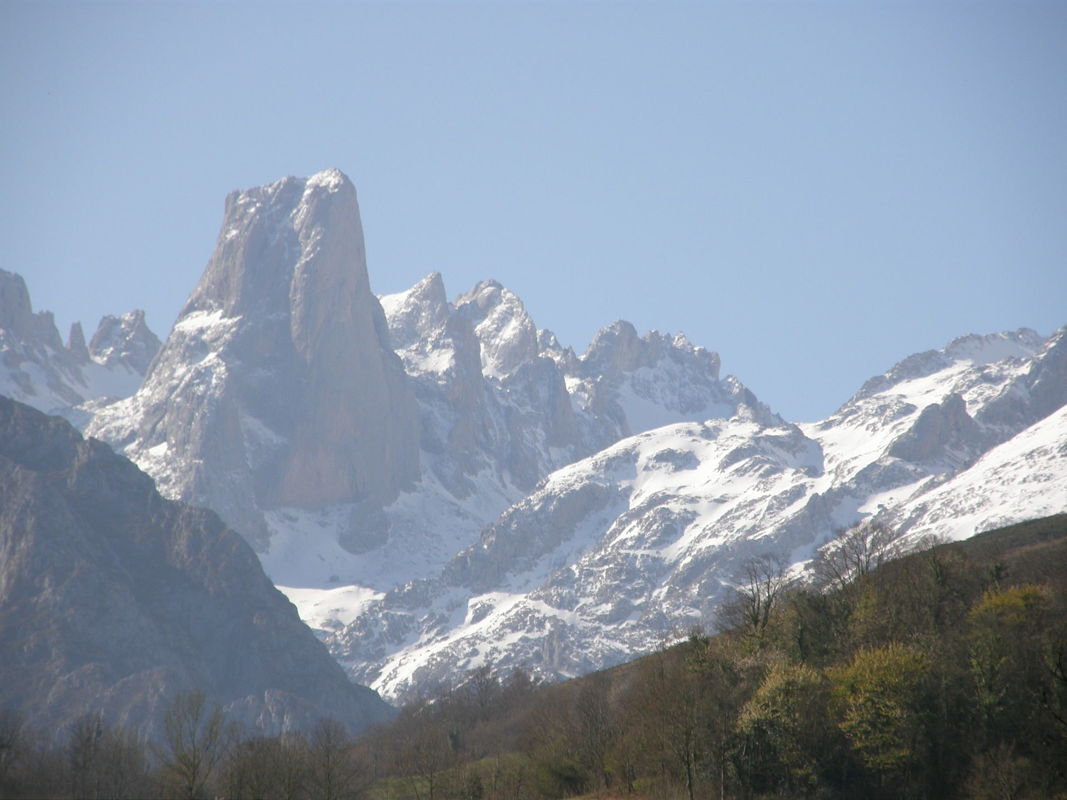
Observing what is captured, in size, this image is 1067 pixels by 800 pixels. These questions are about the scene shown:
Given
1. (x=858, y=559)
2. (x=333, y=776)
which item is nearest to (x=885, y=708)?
(x=333, y=776)

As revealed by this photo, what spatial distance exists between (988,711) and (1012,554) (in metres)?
58.1

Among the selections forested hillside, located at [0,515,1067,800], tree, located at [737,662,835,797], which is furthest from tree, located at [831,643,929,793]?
tree, located at [737,662,835,797]

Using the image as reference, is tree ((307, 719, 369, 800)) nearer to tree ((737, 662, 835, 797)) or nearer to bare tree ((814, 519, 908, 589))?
tree ((737, 662, 835, 797))

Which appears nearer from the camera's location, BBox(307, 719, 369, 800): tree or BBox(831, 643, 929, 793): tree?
BBox(831, 643, 929, 793): tree

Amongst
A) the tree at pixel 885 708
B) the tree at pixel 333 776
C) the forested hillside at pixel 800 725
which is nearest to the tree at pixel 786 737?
the forested hillside at pixel 800 725

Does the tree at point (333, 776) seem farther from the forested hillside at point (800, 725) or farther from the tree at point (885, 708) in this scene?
the tree at point (885, 708)

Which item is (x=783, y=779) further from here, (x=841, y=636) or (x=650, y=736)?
(x=841, y=636)

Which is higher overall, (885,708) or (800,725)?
(885,708)

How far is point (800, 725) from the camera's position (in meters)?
70.7

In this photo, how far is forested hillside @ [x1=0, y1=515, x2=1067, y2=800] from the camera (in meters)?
69.2

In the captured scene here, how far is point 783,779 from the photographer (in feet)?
231

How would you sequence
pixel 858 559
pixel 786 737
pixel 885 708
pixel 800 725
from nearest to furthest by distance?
pixel 885 708
pixel 786 737
pixel 800 725
pixel 858 559

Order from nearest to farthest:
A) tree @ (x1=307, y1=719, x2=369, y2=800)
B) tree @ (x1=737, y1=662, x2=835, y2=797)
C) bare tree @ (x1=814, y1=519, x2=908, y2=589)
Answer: tree @ (x1=737, y1=662, x2=835, y2=797) < tree @ (x1=307, y1=719, x2=369, y2=800) < bare tree @ (x1=814, y1=519, x2=908, y2=589)

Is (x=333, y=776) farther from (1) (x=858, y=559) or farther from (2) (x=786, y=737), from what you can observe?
(1) (x=858, y=559)
